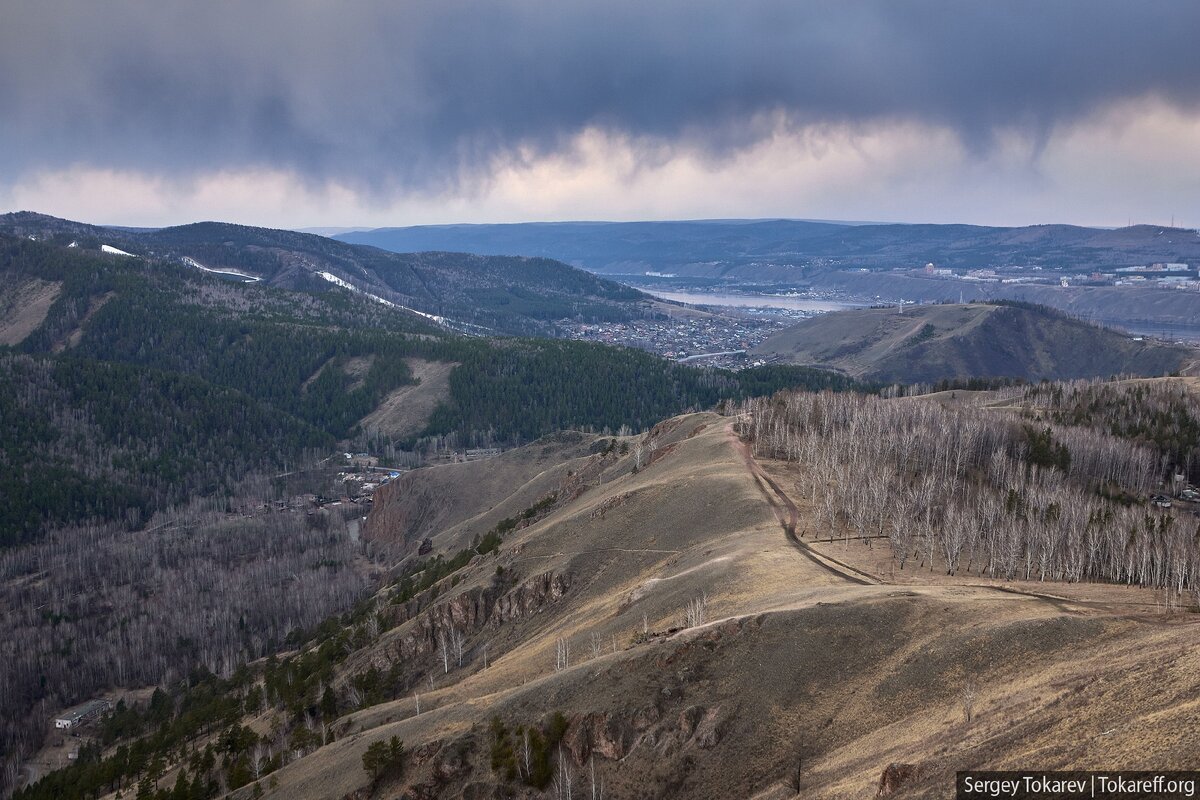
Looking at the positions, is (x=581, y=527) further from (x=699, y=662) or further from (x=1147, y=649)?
(x=1147, y=649)

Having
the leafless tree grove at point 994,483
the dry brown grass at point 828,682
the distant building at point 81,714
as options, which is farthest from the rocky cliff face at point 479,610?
the distant building at point 81,714

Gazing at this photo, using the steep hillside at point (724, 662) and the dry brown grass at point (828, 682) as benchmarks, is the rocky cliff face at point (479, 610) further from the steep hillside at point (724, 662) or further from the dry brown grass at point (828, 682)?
the dry brown grass at point (828, 682)

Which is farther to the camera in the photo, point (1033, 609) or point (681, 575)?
point (681, 575)

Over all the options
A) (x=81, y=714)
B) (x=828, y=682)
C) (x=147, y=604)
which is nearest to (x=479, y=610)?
(x=828, y=682)

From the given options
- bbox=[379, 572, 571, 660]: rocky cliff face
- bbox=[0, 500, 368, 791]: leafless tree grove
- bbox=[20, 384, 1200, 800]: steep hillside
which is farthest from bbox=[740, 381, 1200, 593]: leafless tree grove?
bbox=[0, 500, 368, 791]: leafless tree grove

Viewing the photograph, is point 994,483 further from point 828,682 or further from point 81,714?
point 81,714

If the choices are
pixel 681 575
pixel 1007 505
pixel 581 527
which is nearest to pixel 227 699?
pixel 581 527
